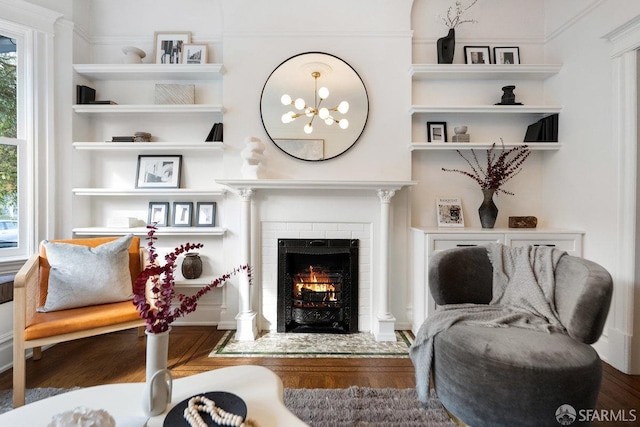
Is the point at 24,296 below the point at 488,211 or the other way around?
below

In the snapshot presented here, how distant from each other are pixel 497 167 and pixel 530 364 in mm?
1863

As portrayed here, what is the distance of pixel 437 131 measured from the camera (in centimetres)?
277

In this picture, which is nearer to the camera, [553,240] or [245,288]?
[553,240]

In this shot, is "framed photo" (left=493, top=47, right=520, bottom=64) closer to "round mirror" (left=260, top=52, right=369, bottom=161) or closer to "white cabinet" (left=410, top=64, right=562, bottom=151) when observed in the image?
"white cabinet" (left=410, top=64, right=562, bottom=151)

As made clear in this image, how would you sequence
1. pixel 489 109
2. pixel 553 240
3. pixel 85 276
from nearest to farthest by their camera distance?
pixel 85 276 < pixel 553 240 < pixel 489 109

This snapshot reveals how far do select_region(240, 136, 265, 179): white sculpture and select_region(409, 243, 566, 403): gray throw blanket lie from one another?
179 cm

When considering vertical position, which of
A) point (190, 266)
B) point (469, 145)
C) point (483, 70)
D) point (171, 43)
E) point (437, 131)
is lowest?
point (190, 266)

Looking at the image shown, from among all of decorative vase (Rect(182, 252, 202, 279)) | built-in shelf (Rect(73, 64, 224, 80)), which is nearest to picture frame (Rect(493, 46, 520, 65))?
built-in shelf (Rect(73, 64, 224, 80))

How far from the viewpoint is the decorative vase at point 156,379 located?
40.3 inches

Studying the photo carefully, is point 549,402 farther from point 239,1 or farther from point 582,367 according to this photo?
point 239,1

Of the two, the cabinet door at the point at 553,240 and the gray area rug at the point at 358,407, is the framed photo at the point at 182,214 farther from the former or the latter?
the cabinet door at the point at 553,240

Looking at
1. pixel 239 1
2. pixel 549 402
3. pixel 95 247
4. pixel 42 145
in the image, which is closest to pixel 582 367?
pixel 549 402

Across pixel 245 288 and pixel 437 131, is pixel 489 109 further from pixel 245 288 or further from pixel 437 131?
pixel 245 288

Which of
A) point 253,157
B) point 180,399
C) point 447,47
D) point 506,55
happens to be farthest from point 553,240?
point 180,399
